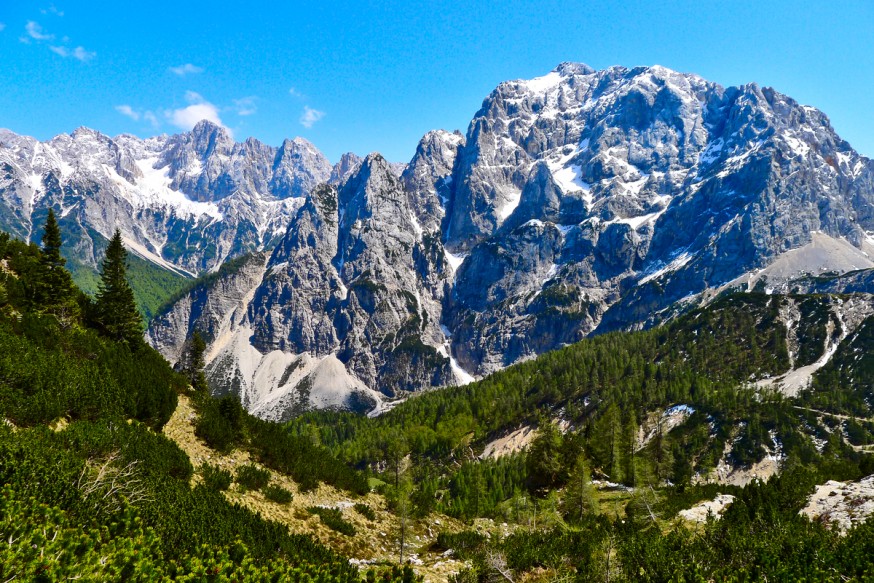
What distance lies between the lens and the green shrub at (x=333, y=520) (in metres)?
30.5

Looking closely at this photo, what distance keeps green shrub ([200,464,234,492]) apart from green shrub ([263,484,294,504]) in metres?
2.35

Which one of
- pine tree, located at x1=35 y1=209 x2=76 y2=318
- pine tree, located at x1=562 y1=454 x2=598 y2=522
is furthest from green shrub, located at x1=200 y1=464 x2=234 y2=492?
pine tree, located at x1=562 y1=454 x2=598 y2=522

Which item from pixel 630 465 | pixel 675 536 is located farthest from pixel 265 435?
pixel 630 465

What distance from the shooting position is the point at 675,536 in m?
25.5

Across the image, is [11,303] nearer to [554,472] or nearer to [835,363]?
[554,472]

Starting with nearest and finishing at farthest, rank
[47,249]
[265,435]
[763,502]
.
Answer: [763,502], [265,435], [47,249]

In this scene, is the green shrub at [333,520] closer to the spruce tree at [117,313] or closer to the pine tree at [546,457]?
the spruce tree at [117,313]

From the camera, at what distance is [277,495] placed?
3078cm

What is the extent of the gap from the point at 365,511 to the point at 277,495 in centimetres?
799

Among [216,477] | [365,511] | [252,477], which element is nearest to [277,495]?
[252,477]

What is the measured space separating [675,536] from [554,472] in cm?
5110

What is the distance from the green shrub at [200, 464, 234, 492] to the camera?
1074 inches

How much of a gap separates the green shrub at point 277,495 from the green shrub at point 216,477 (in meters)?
2.35

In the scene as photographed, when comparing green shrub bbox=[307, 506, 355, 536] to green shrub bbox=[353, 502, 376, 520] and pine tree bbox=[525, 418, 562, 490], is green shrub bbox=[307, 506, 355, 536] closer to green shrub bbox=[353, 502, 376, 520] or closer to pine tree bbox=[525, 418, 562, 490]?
green shrub bbox=[353, 502, 376, 520]
